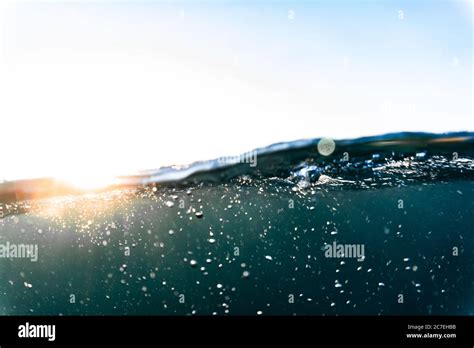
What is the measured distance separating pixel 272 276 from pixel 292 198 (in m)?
2.49

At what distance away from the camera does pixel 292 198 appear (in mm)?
9906

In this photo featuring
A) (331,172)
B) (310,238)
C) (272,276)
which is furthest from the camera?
(310,238)

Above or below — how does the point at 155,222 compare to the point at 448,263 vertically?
above

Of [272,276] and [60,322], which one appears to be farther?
[272,276]

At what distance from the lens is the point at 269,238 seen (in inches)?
450

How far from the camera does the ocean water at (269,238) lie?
29.7 feet

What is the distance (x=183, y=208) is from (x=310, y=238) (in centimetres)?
477

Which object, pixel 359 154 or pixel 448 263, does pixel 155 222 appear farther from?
pixel 448 263

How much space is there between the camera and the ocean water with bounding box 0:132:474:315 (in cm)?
905

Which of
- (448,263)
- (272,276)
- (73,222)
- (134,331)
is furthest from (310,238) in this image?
(134,331)

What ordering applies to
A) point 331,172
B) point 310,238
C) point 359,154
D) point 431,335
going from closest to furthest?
point 431,335 < point 359,154 < point 331,172 < point 310,238

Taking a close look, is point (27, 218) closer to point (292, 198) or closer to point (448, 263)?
point (292, 198)

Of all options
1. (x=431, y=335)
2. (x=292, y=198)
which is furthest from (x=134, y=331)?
(x=292, y=198)

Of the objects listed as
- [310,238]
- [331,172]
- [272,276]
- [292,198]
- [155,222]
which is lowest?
[272,276]
